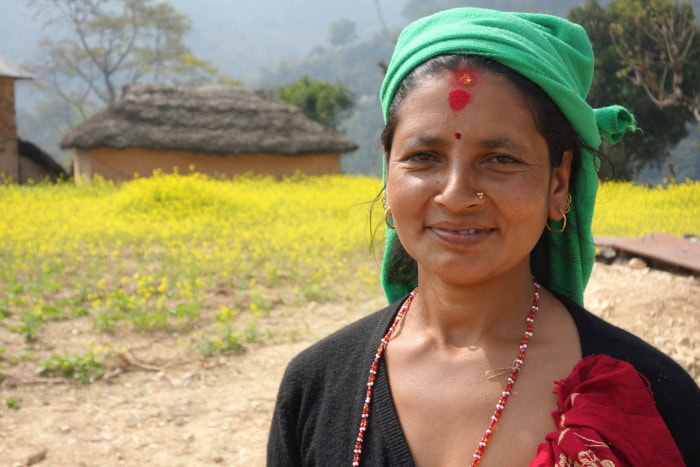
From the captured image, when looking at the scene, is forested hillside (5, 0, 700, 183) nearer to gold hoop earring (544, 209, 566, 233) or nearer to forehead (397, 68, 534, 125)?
gold hoop earring (544, 209, 566, 233)

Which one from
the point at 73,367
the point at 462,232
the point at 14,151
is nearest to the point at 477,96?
the point at 462,232

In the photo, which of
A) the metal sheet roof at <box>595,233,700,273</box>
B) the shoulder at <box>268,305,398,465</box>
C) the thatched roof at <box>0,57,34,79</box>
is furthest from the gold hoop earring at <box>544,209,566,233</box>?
the thatched roof at <box>0,57,34,79</box>

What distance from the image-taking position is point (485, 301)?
154 cm

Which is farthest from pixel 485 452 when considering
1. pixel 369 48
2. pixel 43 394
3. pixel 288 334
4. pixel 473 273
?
pixel 369 48

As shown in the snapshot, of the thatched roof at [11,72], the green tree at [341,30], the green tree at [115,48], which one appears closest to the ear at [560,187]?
the thatched roof at [11,72]

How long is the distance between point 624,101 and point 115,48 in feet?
110

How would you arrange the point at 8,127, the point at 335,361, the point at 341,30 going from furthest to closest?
1. the point at 341,30
2. the point at 8,127
3. the point at 335,361

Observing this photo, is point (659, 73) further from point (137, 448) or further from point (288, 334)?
point (137, 448)

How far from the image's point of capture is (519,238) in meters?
1.43

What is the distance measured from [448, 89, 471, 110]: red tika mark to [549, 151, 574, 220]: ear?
255mm

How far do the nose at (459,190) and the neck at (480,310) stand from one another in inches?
8.4

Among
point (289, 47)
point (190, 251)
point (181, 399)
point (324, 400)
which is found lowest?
point (181, 399)

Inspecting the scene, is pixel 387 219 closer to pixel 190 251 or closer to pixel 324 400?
pixel 324 400

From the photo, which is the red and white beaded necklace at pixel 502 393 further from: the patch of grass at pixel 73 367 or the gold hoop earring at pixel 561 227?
the patch of grass at pixel 73 367
